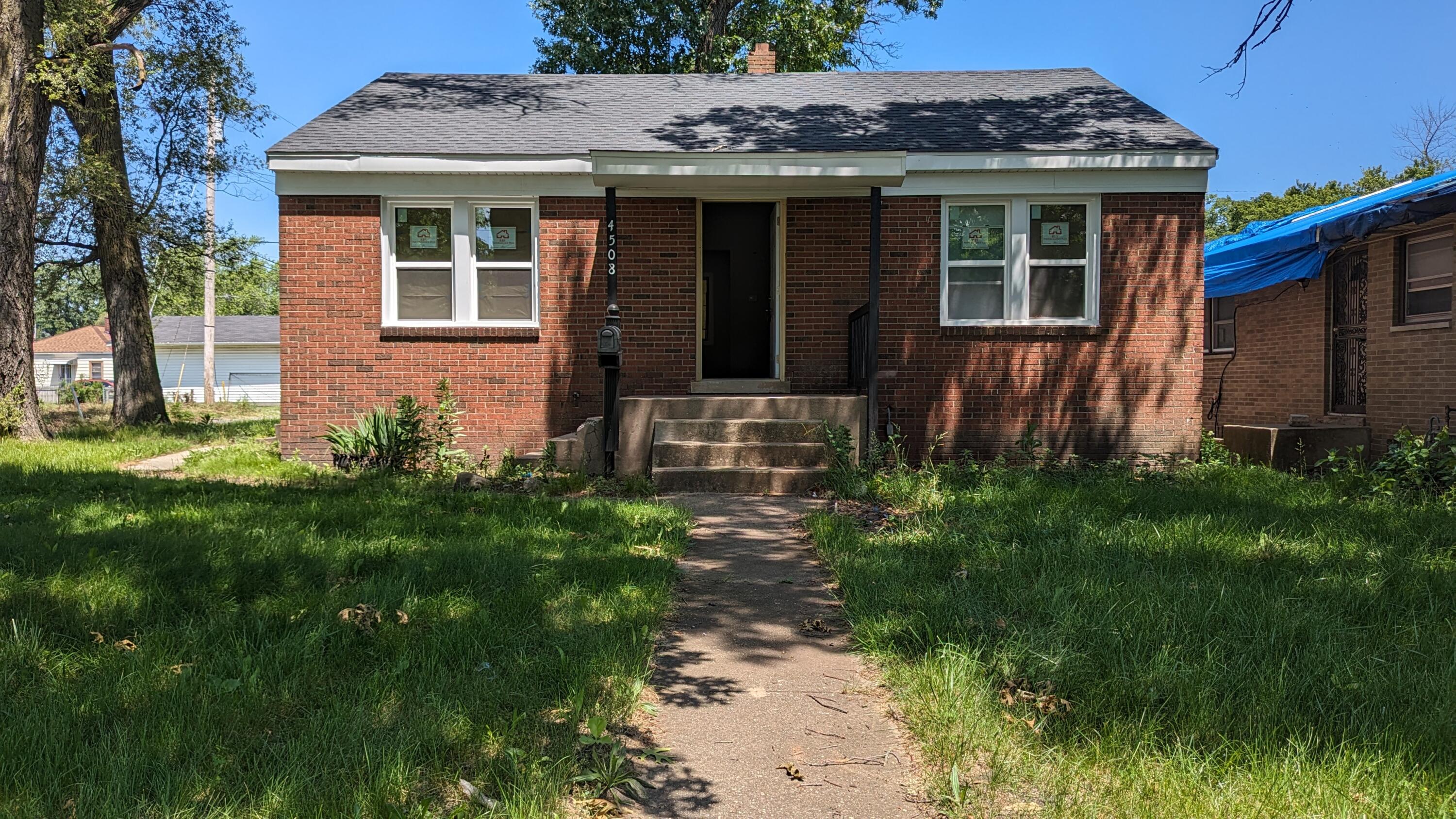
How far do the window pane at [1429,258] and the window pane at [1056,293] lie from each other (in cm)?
439

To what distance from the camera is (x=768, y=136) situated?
1112 centimetres

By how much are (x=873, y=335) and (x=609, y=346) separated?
2.77 meters

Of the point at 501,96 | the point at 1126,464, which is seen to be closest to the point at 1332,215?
the point at 1126,464

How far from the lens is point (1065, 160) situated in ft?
33.3

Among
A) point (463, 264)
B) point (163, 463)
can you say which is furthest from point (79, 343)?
point (463, 264)

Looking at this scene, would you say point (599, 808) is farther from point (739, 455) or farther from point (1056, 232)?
point (1056, 232)

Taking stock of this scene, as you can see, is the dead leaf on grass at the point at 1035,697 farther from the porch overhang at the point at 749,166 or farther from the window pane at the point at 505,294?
the window pane at the point at 505,294

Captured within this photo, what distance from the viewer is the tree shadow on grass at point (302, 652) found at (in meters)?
2.48

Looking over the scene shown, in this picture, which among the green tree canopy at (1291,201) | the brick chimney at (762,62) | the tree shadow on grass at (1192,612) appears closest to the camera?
the tree shadow on grass at (1192,612)

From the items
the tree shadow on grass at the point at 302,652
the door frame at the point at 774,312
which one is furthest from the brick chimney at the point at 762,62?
the tree shadow on grass at the point at 302,652

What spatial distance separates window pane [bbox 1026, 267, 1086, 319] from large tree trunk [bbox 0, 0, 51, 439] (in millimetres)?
12973

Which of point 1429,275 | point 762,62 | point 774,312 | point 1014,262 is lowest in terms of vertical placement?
point 774,312

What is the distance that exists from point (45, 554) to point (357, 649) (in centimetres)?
240

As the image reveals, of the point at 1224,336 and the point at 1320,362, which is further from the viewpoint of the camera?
the point at 1224,336
